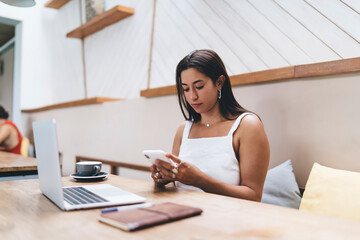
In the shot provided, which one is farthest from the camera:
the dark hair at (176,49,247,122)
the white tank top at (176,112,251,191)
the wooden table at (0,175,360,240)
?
the dark hair at (176,49,247,122)

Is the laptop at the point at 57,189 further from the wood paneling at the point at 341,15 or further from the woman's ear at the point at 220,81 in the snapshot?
the wood paneling at the point at 341,15

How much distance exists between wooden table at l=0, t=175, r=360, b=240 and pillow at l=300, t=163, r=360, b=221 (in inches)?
20.0

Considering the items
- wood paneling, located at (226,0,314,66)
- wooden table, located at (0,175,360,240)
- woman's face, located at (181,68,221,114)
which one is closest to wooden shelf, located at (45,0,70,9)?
wood paneling, located at (226,0,314,66)

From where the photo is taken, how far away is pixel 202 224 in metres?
0.68

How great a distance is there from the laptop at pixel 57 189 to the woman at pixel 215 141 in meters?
0.25

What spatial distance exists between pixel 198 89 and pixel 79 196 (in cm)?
81

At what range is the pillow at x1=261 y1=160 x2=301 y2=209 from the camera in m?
1.44

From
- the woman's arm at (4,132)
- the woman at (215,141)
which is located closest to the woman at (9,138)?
the woman's arm at (4,132)

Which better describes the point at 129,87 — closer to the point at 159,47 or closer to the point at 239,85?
the point at 159,47

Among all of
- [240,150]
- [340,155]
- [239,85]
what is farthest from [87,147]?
[340,155]

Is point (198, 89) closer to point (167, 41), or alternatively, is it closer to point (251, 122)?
point (251, 122)

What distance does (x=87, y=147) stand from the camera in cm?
360

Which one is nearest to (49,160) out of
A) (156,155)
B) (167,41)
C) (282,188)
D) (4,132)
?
(156,155)

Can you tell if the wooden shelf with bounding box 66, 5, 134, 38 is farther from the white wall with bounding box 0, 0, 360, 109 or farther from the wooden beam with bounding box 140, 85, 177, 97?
the wooden beam with bounding box 140, 85, 177, 97
